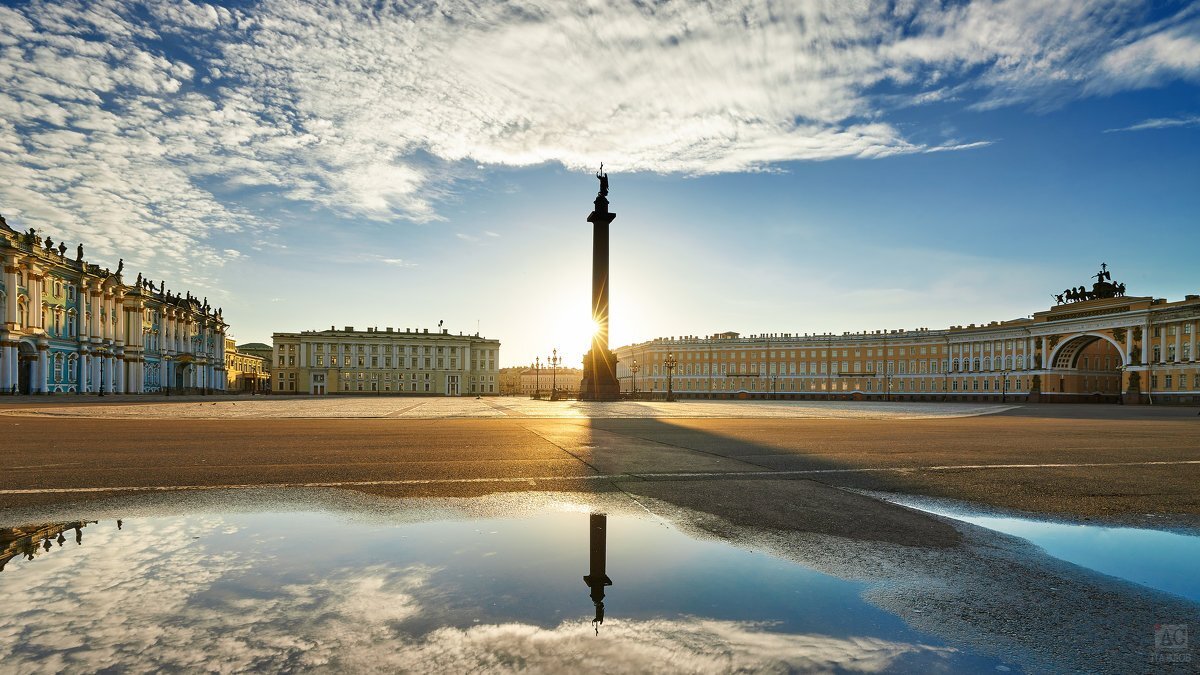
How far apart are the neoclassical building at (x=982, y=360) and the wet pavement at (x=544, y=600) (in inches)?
2512

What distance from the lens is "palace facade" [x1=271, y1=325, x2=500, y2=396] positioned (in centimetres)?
12838

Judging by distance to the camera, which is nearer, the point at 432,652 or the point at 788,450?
the point at 432,652

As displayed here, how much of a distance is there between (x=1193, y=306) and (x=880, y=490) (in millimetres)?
83155

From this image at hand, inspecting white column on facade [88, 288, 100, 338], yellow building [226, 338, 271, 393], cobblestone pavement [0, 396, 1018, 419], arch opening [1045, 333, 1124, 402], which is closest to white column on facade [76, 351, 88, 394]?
white column on facade [88, 288, 100, 338]

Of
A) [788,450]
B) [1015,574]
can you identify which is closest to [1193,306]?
[788,450]

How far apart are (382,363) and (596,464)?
430 feet

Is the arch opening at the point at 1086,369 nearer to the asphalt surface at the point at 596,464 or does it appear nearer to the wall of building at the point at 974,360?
the wall of building at the point at 974,360

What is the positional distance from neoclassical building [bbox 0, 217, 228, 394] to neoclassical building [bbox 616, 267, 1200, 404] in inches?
2124

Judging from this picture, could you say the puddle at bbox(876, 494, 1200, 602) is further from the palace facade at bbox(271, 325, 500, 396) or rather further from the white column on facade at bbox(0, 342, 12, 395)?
the palace facade at bbox(271, 325, 500, 396)

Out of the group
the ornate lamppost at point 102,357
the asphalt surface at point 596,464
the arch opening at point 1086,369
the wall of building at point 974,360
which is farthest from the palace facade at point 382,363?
the asphalt surface at point 596,464

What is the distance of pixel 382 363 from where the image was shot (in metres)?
132

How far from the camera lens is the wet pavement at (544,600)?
9.12 feet

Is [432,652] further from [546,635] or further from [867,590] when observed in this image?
[867,590]

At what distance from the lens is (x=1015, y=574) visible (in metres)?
4.04
